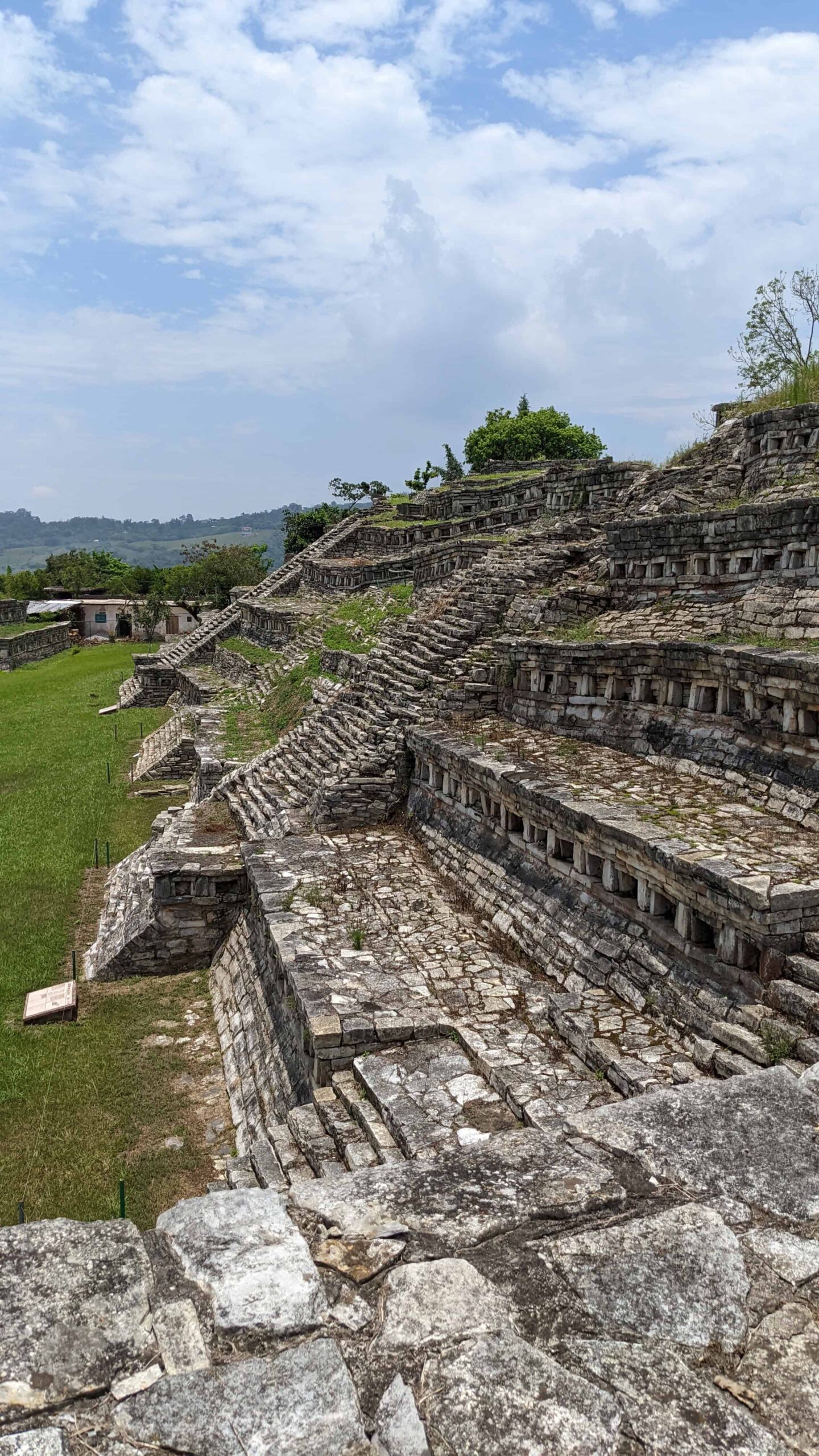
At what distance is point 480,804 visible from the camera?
11570mm

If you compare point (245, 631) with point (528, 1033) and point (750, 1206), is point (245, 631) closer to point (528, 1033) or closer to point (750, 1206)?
point (528, 1033)

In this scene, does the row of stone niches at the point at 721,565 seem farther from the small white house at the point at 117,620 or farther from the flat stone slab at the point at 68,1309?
the small white house at the point at 117,620

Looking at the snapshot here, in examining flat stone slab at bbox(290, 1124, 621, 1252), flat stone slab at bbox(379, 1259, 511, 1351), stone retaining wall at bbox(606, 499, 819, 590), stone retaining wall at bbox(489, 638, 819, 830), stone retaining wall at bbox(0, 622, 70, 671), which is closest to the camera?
flat stone slab at bbox(379, 1259, 511, 1351)

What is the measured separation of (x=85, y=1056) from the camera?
34.7ft

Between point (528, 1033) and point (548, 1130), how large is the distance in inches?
138

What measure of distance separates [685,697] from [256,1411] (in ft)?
31.0

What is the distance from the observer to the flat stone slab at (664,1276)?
3.02 meters

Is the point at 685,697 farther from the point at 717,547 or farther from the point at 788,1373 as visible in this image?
the point at 788,1373

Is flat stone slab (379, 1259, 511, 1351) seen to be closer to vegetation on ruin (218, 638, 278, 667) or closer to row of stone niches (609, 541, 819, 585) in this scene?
row of stone niches (609, 541, 819, 585)

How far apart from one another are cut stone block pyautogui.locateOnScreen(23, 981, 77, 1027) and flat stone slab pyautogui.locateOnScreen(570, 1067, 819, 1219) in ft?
29.6

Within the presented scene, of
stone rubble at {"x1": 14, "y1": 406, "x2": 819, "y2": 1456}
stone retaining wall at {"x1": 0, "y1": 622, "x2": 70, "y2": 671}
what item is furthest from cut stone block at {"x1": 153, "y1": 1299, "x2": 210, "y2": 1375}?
stone retaining wall at {"x1": 0, "y1": 622, "x2": 70, "y2": 671}

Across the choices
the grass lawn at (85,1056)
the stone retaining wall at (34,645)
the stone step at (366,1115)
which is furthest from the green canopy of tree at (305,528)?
the stone step at (366,1115)

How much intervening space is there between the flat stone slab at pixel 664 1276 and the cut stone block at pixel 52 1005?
9.61 metres

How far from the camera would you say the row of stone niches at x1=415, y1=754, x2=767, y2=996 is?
679cm
